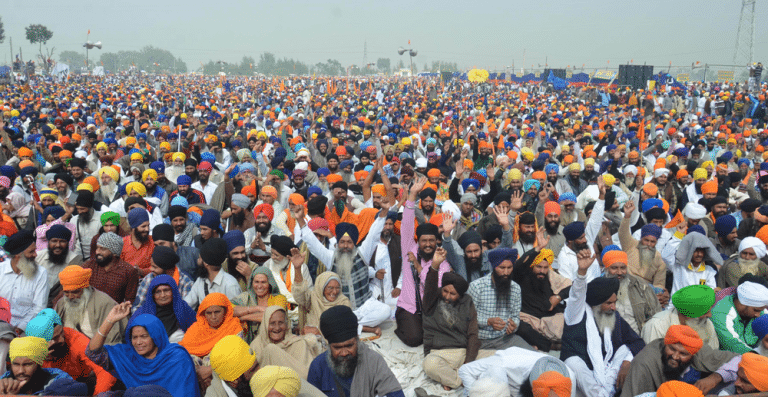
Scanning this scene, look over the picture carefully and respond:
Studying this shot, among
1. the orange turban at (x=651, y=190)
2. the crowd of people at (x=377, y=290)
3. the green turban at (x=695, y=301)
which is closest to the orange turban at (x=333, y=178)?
the crowd of people at (x=377, y=290)

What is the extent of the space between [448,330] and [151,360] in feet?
6.30

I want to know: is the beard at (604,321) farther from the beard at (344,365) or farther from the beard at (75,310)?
the beard at (75,310)

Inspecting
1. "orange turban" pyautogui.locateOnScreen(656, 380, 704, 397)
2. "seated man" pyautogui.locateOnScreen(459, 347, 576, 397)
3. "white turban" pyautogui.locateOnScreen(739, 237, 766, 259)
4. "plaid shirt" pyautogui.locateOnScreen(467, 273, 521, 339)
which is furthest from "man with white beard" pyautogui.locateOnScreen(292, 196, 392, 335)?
"white turban" pyautogui.locateOnScreen(739, 237, 766, 259)

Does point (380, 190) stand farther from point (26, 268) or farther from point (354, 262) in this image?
point (26, 268)

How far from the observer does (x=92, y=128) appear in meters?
11.9

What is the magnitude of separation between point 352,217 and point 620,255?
2.69 meters

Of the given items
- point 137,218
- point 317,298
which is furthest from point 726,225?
point 137,218

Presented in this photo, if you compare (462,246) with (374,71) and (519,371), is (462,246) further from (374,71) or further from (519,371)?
(374,71)

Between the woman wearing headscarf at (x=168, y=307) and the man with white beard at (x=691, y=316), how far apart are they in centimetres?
300

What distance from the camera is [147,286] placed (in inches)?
149

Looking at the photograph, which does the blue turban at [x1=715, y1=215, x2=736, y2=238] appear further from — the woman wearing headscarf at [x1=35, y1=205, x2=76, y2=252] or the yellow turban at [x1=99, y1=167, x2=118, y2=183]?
the yellow turban at [x1=99, y1=167, x2=118, y2=183]

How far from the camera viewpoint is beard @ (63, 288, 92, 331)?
3605 millimetres

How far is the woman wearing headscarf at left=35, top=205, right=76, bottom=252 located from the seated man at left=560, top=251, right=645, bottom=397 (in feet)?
14.0

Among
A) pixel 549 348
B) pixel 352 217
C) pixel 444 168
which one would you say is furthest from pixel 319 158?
pixel 549 348
